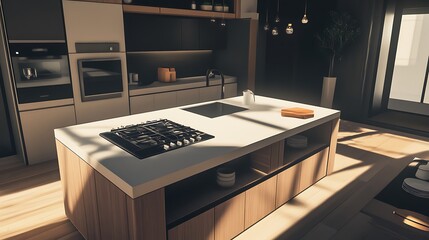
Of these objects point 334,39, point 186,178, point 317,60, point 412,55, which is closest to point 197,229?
point 186,178

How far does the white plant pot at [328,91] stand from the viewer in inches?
226

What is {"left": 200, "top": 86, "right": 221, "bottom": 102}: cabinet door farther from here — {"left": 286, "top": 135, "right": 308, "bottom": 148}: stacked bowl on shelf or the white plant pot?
{"left": 286, "top": 135, "right": 308, "bottom": 148}: stacked bowl on shelf

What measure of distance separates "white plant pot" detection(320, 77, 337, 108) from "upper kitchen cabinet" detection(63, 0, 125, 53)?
3781mm

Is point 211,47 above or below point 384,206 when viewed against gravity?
above

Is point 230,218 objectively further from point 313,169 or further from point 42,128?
point 42,128

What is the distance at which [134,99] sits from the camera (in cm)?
462

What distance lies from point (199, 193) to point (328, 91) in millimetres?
4451

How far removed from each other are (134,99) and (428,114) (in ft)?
19.2

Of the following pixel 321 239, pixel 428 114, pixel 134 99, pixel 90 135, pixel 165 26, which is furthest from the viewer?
pixel 428 114

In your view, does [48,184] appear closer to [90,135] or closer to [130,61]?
[90,135]

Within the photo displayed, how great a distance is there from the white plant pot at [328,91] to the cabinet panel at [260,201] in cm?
378

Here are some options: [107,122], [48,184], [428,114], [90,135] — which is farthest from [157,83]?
[428,114]

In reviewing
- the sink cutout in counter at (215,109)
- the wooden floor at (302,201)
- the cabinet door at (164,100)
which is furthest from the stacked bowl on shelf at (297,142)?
the cabinet door at (164,100)

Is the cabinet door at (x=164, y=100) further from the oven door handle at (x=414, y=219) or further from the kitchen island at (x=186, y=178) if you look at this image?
the oven door handle at (x=414, y=219)
